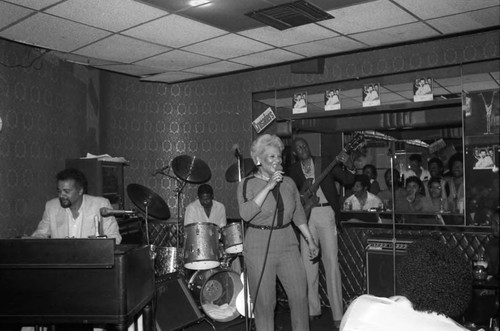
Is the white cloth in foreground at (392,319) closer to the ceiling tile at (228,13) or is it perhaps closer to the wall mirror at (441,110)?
the ceiling tile at (228,13)

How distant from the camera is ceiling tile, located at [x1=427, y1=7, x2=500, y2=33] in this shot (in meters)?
4.49

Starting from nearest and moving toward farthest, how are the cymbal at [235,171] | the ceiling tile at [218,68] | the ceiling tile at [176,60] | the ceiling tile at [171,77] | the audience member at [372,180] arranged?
the ceiling tile at [176,60]
the cymbal at [235,171]
the ceiling tile at [218,68]
the ceiling tile at [171,77]
the audience member at [372,180]

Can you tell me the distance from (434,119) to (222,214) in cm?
390

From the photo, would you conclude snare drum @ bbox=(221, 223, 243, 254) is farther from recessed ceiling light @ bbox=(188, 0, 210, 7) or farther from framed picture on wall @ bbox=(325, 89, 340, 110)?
recessed ceiling light @ bbox=(188, 0, 210, 7)

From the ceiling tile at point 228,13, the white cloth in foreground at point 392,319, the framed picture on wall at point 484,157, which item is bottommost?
the white cloth in foreground at point 392,319

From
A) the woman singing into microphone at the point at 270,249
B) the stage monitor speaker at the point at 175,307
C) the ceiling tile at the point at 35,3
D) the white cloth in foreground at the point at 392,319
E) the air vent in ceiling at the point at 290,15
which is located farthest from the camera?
the stage monitor speaker at the point at 175,307

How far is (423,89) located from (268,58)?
1.92 meters

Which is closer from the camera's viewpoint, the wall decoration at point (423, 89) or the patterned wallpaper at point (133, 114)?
the patterned wallpaper at point (133, 114)

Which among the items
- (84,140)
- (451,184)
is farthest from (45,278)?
(451,184)

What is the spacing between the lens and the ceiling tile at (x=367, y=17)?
420 centimetres

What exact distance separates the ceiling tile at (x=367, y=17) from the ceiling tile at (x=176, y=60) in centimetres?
178

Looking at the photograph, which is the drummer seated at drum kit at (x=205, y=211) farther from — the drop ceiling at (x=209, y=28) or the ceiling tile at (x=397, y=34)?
the ceiling tile at (x=397, y=34)

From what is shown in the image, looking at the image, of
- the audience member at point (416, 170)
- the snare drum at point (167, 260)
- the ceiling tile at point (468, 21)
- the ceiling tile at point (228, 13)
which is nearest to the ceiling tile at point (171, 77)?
the ceiling tile at point (228, 13)

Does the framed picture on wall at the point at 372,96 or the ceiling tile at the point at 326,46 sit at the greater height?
the ceiling tile at the point at 326,46
